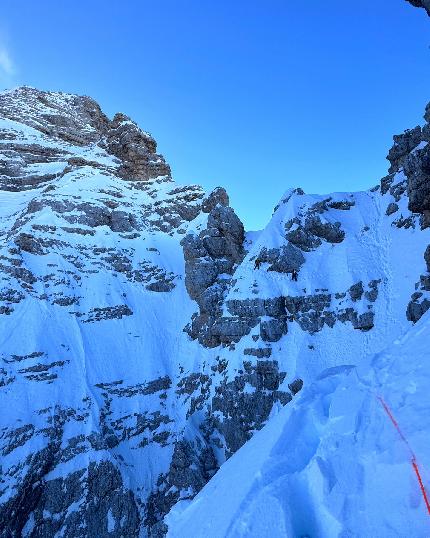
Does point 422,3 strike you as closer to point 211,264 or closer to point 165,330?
point 211,264

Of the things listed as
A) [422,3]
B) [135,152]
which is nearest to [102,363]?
[422,3]

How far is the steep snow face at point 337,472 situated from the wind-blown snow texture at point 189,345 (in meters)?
0.10

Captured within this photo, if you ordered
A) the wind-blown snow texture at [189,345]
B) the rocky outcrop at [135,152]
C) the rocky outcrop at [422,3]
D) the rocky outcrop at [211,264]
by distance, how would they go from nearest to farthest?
the wind-blown snow texture at [189,345], the rocky outcrop at [422,3], the rocky outcrop at [211,264], the rocky outcrop at [135,152]

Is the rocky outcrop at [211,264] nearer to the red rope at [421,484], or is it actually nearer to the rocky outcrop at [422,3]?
the rocky outcrop at [422,3]

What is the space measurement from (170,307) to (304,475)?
1724 inches

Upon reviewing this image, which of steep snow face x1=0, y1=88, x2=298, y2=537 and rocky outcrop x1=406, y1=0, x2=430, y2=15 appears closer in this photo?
rocky outcrop x1=406, y1=0, x2=430, y2=15

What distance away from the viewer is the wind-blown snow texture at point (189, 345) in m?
12.1

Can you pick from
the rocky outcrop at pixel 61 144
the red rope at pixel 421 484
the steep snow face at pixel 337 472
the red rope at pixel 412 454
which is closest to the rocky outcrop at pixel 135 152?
the rocky outcrop at pixel 61 144

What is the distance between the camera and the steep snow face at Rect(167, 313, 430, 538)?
6047 mm

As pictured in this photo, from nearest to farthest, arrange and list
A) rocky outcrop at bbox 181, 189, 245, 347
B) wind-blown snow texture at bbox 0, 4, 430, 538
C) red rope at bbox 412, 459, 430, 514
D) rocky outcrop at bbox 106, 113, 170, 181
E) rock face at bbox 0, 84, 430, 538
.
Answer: red rope at bbox 412, 459, 430, 514
wind-blown snow texture at bbox 0, 4, 430, 538
rock face at bbox 0, 84, 430, 538
rocky outcrop at bbox 181, 189, 245, 347
rocky outcrop at bbox 106, 113, 170, 181

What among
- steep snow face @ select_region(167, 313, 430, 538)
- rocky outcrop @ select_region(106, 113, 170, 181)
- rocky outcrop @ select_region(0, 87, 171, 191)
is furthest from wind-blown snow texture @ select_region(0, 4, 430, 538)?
rocky outcrop @ select_region(106, 113, 170, 181)

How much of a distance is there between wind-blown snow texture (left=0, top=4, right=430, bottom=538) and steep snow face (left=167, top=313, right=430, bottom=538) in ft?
0.31

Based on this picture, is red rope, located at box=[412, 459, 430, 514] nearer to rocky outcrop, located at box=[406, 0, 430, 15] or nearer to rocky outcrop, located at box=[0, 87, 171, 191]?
rocky outcrop, located at box=[406, 0, 430, 15]

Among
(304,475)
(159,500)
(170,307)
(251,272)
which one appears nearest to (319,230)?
(251,272)
